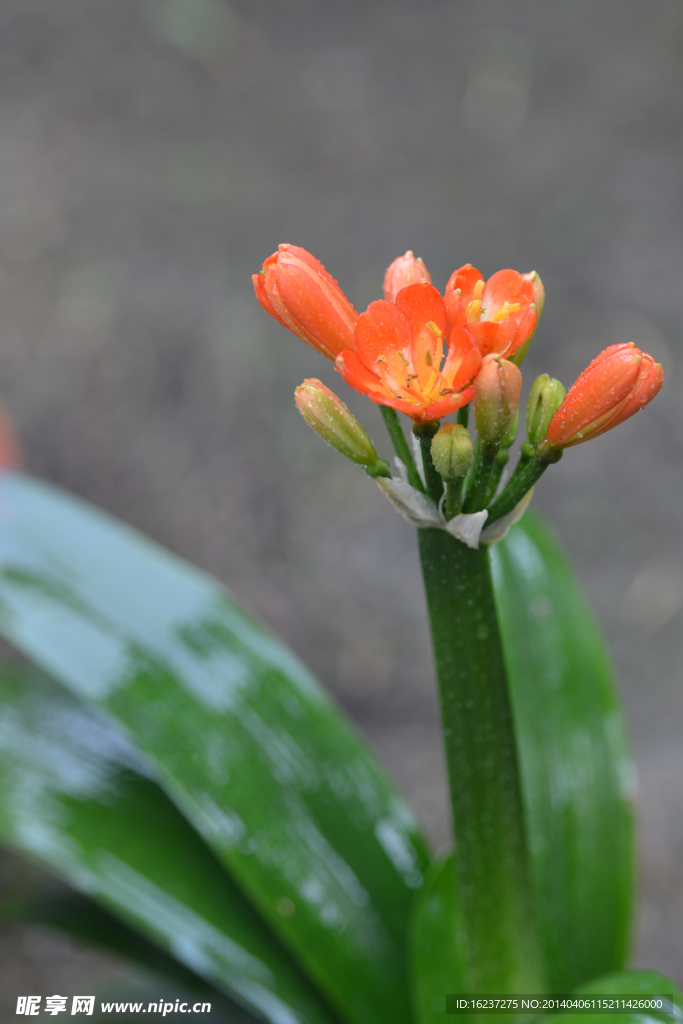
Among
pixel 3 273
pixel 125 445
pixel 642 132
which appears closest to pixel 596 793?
pixel 125 445

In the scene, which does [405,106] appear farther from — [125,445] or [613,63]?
[125,445]

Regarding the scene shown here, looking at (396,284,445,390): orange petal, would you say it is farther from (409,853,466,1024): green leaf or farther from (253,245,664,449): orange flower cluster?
(409,853,466,1024): green leaf

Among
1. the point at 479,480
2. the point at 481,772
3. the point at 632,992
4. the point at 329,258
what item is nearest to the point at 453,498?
the point at 479,480

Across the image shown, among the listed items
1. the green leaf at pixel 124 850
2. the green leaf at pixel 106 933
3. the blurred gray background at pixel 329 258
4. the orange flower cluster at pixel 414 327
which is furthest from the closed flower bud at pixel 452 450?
the blurred gray background at pixel 329 258

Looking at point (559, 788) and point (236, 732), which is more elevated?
point (236, 732)

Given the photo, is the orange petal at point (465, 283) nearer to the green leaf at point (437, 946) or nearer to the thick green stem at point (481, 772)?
the thick green stem at point (481, 772)

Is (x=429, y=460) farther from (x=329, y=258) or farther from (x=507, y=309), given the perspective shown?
(x=329, y=258)
